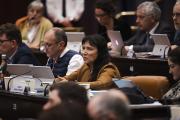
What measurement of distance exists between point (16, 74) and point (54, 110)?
2.76 m

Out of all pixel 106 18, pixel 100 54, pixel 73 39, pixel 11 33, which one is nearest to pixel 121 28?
pixel 106 18

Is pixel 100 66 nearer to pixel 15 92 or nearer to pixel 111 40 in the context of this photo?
pixel 15 92

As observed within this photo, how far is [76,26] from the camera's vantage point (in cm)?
1241

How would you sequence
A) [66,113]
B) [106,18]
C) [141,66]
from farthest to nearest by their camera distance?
[106,18], [141,66], [66,113]

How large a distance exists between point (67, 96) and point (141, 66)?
12.3 feet

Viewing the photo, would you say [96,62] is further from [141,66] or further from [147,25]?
[147,25]

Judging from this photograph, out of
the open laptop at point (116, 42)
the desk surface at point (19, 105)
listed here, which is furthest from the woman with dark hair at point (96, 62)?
the open laptop at point (116, 42)

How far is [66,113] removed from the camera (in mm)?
3410

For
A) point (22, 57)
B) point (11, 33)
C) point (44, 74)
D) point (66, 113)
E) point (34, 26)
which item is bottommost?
point (34, 26)

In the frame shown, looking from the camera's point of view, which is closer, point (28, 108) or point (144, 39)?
point (28, 108)

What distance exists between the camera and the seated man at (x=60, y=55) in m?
7.05

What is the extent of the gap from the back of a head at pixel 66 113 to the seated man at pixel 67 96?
0.11m

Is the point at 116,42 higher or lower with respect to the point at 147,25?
lower

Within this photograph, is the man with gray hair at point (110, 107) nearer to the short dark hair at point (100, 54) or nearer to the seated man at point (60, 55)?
the short dark hair at point (100, 54)
